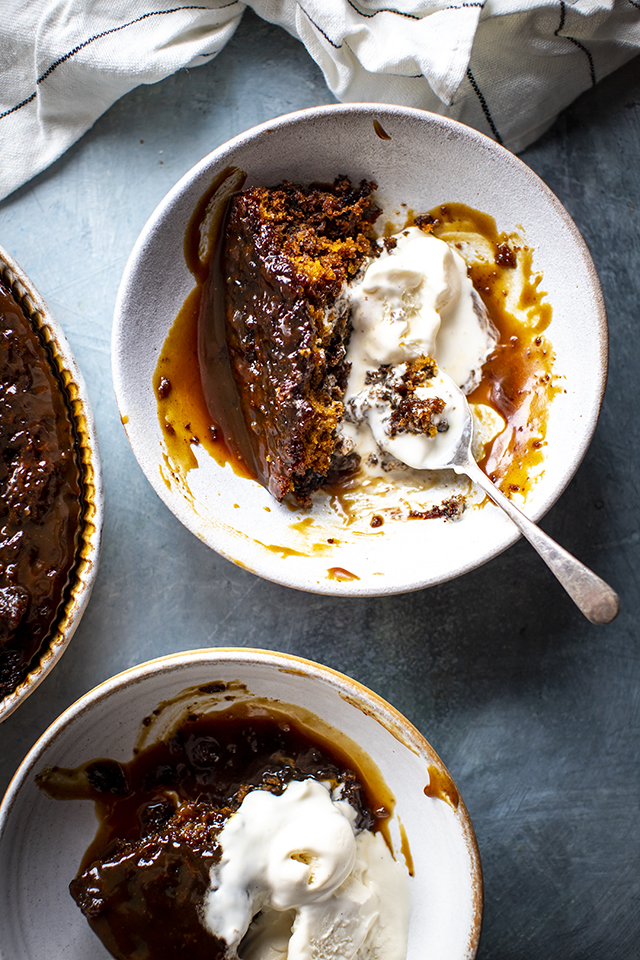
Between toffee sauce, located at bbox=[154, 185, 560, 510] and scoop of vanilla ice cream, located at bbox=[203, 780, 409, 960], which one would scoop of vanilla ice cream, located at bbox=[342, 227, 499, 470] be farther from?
scoop of vanilla ice cream, located at bbox=[203, 780, 409, 960]

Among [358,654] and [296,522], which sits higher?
[296,522]

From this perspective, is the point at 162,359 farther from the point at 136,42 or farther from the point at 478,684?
the point at 478,684

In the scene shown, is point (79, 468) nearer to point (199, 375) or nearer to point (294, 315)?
point (199, 375)

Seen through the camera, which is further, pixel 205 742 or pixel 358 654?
pixel 358 654

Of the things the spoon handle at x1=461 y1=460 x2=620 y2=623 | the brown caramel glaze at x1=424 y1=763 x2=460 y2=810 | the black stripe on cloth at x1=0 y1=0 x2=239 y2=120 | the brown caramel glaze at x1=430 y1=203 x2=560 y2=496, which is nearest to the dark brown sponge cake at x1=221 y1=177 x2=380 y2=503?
the brown caramel glaze at x1=430 y1=203 x2=560 y2=496

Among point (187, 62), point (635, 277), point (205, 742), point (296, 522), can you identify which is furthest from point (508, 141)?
point (205, 742)

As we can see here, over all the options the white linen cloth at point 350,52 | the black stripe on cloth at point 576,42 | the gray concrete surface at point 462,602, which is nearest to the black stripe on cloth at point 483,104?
the white linen cloth at point 350,52

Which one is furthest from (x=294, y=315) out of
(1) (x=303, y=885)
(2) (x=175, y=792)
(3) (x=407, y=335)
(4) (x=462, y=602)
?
(1) (x=303, y=885)
